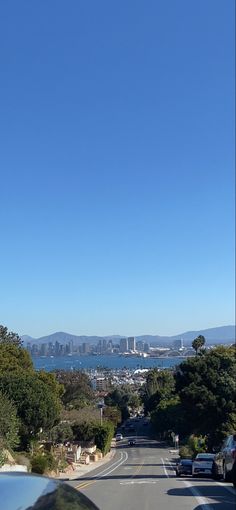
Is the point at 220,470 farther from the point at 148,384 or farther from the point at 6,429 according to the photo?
the point at 148,384

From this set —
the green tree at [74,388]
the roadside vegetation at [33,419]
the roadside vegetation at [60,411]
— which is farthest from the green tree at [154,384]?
the roadside vegetation at [60,411]

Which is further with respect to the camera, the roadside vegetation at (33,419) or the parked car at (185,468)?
the roadside vegetation at (33,419)

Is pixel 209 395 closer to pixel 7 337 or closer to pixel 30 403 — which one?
pixel 30 403

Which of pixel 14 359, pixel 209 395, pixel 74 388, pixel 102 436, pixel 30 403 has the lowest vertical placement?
pixel 102 436

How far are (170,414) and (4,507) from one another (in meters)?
85.2

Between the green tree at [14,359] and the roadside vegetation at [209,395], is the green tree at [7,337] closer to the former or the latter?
the green tree at [14,359]

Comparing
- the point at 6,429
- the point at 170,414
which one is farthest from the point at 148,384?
the point at 6,429

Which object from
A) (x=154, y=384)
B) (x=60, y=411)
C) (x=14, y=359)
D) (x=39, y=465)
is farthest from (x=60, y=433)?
(x=154, y=384)

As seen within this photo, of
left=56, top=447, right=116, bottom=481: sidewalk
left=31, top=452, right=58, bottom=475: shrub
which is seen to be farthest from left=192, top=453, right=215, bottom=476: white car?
left=31, top=452, right=58, bottom=475: shrub

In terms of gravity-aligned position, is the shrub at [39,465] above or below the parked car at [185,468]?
below

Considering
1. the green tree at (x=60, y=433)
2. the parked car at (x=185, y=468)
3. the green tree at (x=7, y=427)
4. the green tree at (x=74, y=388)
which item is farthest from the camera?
the green tree at (x=74, y=388)

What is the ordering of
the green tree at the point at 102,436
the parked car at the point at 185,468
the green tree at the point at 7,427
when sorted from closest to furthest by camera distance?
the parked car at the point at 185,468
the green tree at the point at 7,427
the green tree at the point at 102,436

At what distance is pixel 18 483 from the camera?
15.9ft

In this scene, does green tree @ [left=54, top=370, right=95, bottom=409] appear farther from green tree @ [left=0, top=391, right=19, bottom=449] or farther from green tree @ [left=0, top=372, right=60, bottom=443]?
green tree @ [left=0, top=391, right=19, bottom=449]
